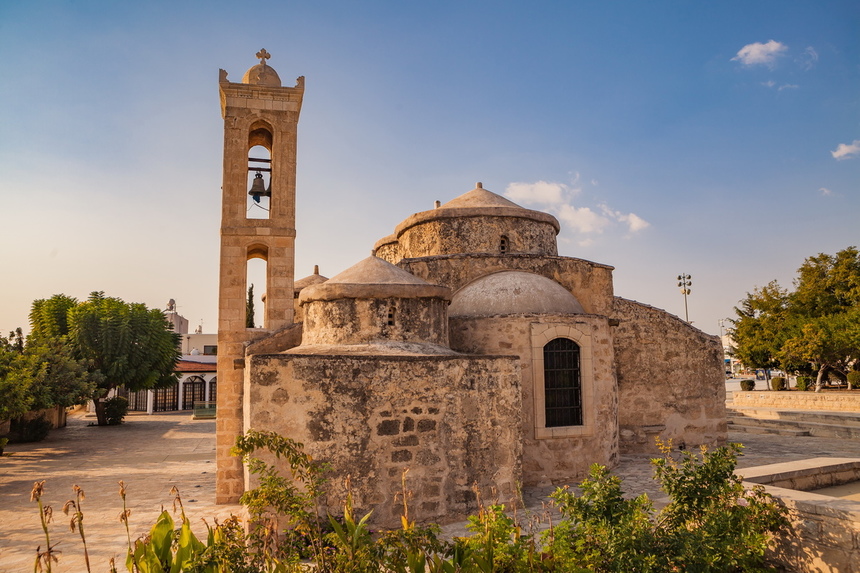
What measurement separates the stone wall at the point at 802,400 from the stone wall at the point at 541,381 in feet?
49.2

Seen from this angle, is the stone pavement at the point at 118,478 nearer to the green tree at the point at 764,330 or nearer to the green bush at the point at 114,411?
the green bush at the point at 114,411

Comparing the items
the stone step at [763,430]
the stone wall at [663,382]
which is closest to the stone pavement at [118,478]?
the stone step at [763,430]

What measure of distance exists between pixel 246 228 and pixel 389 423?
4.34 metres

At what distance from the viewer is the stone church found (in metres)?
6.54

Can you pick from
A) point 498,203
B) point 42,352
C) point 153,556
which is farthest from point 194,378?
point 153,556

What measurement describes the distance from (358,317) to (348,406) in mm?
1485

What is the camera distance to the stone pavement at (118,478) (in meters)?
6.50

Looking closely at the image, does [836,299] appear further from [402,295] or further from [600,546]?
[600,546]

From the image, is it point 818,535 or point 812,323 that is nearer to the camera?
point 818,535

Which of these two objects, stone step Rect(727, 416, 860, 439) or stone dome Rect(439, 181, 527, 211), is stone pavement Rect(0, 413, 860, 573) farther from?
stone dome Rect(439, 181, 527, 211)

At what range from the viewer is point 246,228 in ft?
29.5

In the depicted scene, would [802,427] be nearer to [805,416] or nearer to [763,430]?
[763,430]

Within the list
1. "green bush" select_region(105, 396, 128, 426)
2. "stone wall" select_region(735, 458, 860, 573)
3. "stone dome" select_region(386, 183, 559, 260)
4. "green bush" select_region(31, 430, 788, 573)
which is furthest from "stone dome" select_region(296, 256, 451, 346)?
"green bush" select_region(105, 396, 128, 426)

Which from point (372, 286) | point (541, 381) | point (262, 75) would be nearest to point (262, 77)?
point (262, 75)
